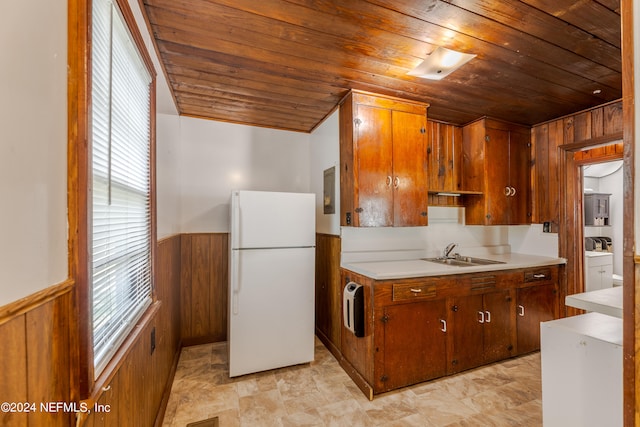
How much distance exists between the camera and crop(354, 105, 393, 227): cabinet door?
2.29 m

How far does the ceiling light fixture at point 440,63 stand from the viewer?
1736 mm

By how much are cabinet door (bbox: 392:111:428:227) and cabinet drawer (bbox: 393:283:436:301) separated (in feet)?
1.85

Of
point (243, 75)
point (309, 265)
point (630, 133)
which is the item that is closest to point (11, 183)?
point (630, 133)

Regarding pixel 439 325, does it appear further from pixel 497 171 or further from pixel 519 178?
pixel 519 178

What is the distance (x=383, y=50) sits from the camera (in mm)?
1742

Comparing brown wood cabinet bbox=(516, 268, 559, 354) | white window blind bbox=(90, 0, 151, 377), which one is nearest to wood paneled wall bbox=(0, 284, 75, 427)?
white window blind bbox=(90, 0, 151, 377)

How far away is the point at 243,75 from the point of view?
6.64 ft

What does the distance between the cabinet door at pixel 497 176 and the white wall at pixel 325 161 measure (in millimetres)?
1663

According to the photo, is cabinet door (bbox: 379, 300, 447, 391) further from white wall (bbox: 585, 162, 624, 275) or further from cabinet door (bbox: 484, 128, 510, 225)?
white wall (bbox: 585, 162, 624, 275)

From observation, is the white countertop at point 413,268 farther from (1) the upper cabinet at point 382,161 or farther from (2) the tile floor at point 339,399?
(2) the tile floor at point 339,399

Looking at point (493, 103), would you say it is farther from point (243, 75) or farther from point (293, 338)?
point (293, 338)

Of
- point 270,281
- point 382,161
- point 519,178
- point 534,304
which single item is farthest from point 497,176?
point 270,281

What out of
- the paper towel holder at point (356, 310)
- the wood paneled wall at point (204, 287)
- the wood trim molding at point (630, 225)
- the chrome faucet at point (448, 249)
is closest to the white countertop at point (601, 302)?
the wood trim molding at point (630, 225)

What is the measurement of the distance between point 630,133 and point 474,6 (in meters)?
1.01
